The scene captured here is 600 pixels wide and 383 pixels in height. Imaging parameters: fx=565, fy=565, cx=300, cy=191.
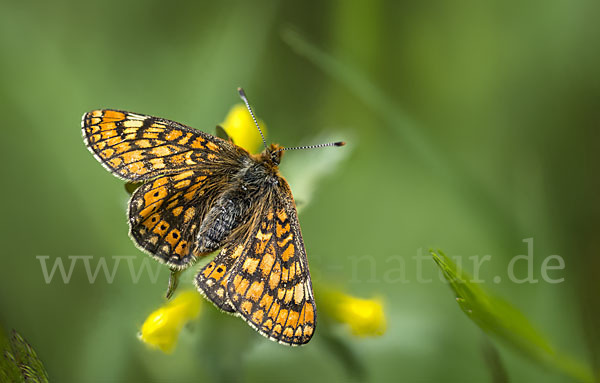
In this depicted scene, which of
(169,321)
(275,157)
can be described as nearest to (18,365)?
(169,321)

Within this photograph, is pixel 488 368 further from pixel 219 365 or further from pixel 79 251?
pixel 79 251

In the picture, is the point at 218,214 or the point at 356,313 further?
the point at 356,313

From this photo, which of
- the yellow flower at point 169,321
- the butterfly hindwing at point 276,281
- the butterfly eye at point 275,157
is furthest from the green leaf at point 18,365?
the butterfly eye at point 275,157

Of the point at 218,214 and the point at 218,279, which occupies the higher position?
the point at 218,214

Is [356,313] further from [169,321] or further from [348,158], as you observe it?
[348,158]

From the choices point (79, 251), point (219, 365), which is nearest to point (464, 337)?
point (219, 365)

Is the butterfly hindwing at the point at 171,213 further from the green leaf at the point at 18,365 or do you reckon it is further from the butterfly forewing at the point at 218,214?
the green leaf at the point at 18,365

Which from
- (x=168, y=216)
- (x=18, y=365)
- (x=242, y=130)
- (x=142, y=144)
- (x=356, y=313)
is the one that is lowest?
(x=18, y=365)

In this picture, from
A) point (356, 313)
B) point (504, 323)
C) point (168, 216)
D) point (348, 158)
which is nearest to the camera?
point (504, 323)
